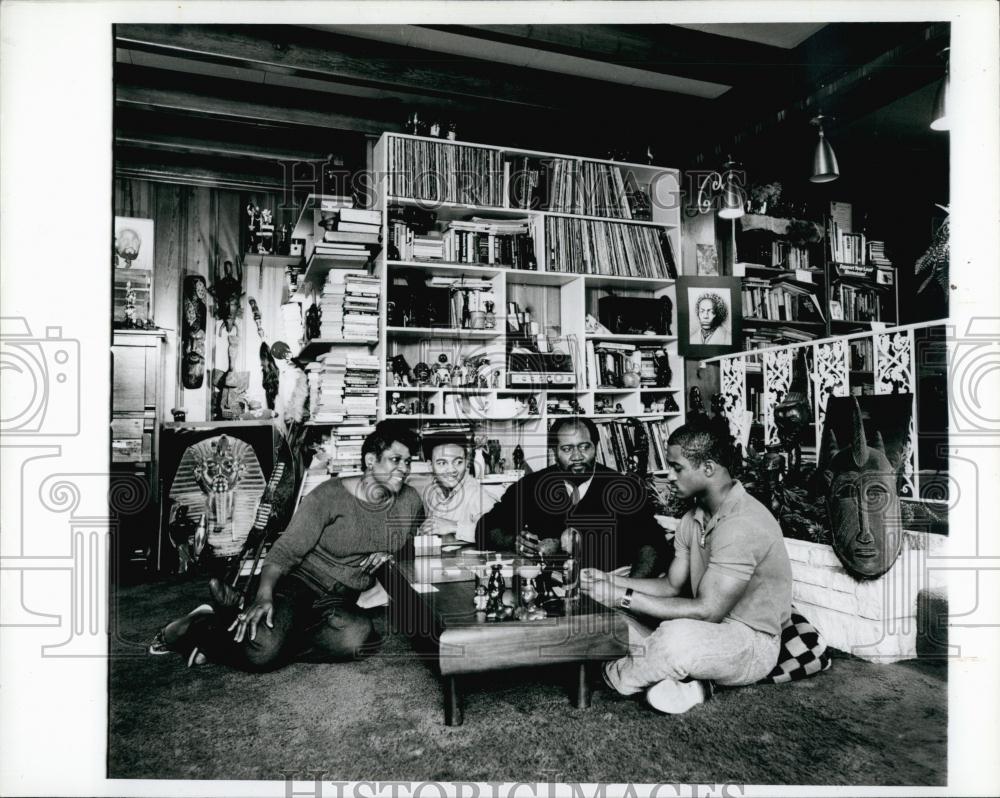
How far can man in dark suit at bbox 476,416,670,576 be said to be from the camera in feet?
11.8

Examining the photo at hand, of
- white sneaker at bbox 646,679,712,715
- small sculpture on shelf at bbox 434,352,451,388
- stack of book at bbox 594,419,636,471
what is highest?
small sculpture on shelf at bbox 434,352,451,388

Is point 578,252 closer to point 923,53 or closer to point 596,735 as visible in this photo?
point 923,53

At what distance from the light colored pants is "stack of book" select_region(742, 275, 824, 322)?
309 cm

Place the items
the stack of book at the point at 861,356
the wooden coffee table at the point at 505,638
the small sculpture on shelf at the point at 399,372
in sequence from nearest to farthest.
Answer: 1. the wooden coffee table at the point at 505,638
2. the small sculpture on shelf at the point at 399,372
3. the stack of book at the point at 861,356

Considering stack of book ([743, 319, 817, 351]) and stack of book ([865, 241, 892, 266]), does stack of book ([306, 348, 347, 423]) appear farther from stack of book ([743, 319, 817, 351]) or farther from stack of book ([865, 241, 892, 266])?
stack of book ([865, 241, 892, 266])

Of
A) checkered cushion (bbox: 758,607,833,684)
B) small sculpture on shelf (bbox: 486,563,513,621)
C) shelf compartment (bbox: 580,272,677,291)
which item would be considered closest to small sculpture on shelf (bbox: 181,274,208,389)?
shelf compartment (bbox: 580,272,677,291)

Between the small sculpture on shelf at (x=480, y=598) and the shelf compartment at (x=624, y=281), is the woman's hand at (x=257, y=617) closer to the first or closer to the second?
the small sculpture on shelf at (x=480, y=598)

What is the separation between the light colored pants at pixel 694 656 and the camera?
2516 mm

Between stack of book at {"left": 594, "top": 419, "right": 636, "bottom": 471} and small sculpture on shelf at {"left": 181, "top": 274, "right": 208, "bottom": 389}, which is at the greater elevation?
small sculpture on shelf at {"left": 181, "top": 274, "right": 208, "bottom": 389}

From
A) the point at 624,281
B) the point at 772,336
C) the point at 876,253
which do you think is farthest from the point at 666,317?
the point at 876,253

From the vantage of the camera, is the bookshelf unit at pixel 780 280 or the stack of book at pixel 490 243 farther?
the bookshelf unit at pixel 780 280

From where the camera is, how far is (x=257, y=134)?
15.7ft

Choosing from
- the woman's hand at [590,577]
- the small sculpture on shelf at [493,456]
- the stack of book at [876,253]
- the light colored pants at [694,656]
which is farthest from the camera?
the stack of book at [876,253]

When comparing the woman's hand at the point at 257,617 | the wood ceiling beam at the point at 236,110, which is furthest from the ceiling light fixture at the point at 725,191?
the woman's hand at the point at 257,617
